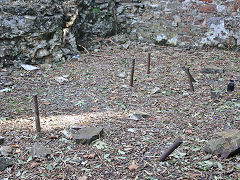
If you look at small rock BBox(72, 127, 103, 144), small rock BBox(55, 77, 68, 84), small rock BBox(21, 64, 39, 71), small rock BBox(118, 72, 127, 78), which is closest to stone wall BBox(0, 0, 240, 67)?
small rock BBox(21, 64, 39, 71)

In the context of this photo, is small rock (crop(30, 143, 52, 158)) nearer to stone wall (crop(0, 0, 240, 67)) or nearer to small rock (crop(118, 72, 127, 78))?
small rock (crop(118, 72, 127, 78))

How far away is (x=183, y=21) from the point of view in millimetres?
6082

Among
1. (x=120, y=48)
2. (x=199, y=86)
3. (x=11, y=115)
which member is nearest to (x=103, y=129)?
(x=11, y=115)

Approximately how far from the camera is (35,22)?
5.12 metres

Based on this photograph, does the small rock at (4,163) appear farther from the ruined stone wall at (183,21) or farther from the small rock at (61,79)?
the ruined stone wall at (183,21)

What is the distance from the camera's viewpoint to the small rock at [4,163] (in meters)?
2.30

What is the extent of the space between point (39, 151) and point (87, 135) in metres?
0.49

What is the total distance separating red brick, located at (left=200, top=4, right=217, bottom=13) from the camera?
5773 millimetres

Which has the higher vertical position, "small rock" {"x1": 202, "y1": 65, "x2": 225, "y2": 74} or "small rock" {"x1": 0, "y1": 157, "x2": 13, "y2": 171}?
"small rock" {"x1": 202, "y1": 65, "x2": 225, "y2": 74}

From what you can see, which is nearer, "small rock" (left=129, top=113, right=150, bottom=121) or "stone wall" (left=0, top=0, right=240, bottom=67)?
"small rock" (left=129, top=113, right=150, bottom=121)

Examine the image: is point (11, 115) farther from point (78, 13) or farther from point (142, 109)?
point (78, 13)

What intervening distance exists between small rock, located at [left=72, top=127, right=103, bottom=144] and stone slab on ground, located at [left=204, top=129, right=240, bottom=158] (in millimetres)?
1062

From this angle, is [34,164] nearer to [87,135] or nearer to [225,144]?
[87,135]

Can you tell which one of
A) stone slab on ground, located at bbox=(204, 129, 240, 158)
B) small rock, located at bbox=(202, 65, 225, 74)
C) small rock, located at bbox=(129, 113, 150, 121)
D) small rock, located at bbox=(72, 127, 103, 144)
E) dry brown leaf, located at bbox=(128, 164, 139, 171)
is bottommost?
dry brown leaf, located at bbox=(128, 164, 139, 171)
